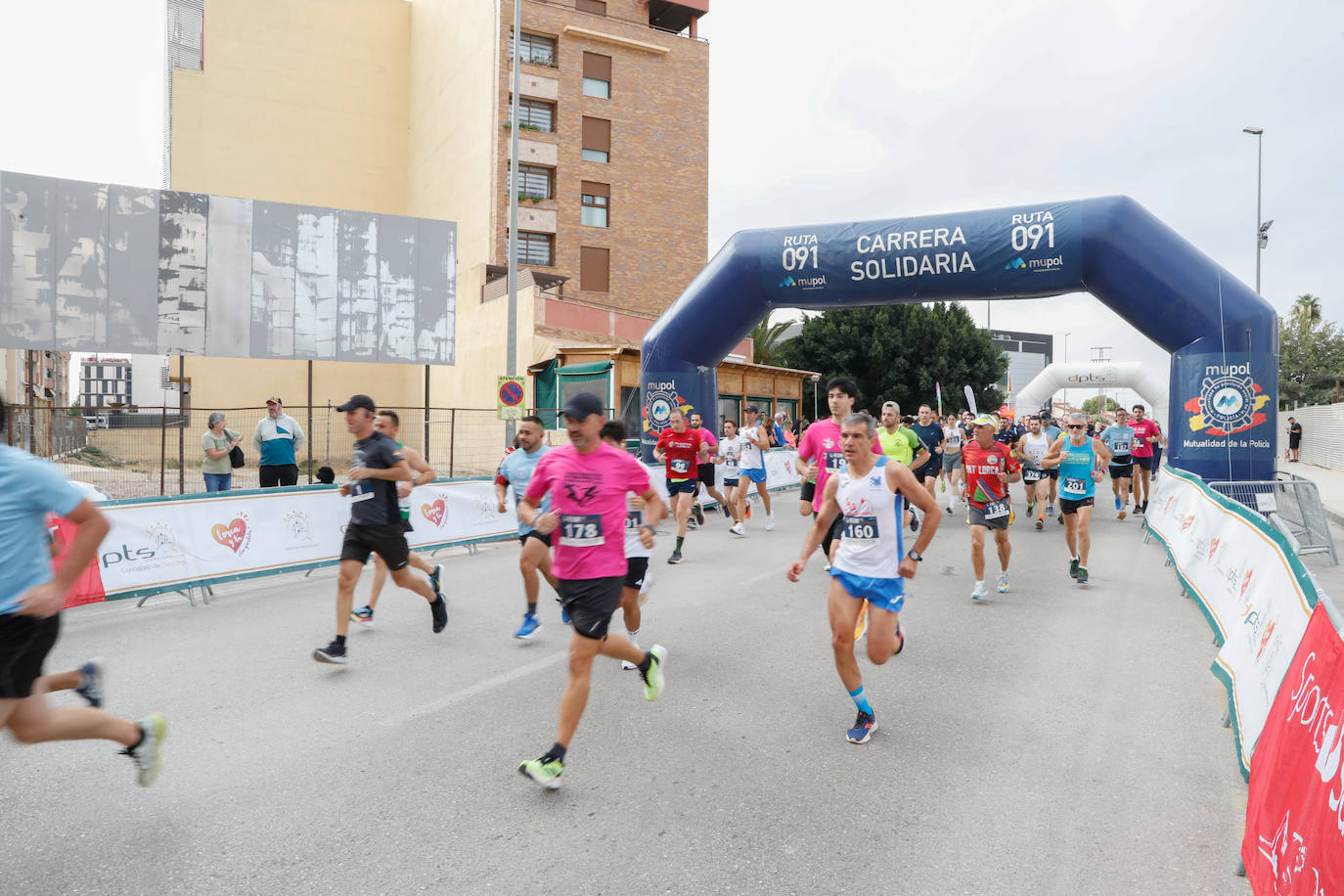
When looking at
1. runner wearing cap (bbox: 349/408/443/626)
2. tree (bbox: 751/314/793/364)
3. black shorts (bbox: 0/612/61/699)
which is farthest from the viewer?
tree (bbox: 751/314/793/364)

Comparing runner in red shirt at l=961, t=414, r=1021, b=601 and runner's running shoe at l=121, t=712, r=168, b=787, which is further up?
runner in red shirt at l=961, t=414, r=1021, b=601

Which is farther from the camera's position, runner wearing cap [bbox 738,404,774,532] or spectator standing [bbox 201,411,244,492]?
runner wearing cap [bbox 738,404,774,532]

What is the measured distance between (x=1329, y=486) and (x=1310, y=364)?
2499 centimetres

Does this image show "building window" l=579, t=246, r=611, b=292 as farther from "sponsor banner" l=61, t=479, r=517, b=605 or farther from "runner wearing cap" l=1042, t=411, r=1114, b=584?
"runner wearing cap" l=1042, t=411, r=1114, b=584

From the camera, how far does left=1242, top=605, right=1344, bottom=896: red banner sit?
2.55 m

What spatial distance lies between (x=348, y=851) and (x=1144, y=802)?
138 inches

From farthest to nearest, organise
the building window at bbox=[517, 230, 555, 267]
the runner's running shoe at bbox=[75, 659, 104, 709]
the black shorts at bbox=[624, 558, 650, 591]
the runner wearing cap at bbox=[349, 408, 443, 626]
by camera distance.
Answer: the building window at bbox=[517, 230, 555, 267] → the runner wearing cap at bbox=[349, 408, 443, 626] → the black shorts at bbox=[624, 558, 650, 591] → the runner's running shoe at bbox=[75, 659, 104, 709]

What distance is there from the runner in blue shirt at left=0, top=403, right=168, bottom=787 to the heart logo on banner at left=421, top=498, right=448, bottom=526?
802 centimetres

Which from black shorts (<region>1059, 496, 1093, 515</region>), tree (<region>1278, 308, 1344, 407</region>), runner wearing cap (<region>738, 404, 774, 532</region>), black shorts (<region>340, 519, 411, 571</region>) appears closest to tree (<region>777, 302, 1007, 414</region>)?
tree (<region>1278, 308, 1344, 407</region>)

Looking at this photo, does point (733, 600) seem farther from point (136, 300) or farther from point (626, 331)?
point (626, 331)

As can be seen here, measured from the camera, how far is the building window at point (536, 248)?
35472 mm

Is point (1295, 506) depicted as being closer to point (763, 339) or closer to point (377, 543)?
point (377, 543)

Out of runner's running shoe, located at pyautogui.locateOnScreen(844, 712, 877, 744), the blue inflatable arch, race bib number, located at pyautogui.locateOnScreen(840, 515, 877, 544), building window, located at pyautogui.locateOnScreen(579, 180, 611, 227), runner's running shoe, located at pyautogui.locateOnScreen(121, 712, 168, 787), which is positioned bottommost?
runner's running shoe, located at pyautogui.locateOnScreen(844, 712, 877, 744)

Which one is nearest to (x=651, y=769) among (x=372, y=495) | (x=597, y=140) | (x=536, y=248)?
(x=372, y=495)
